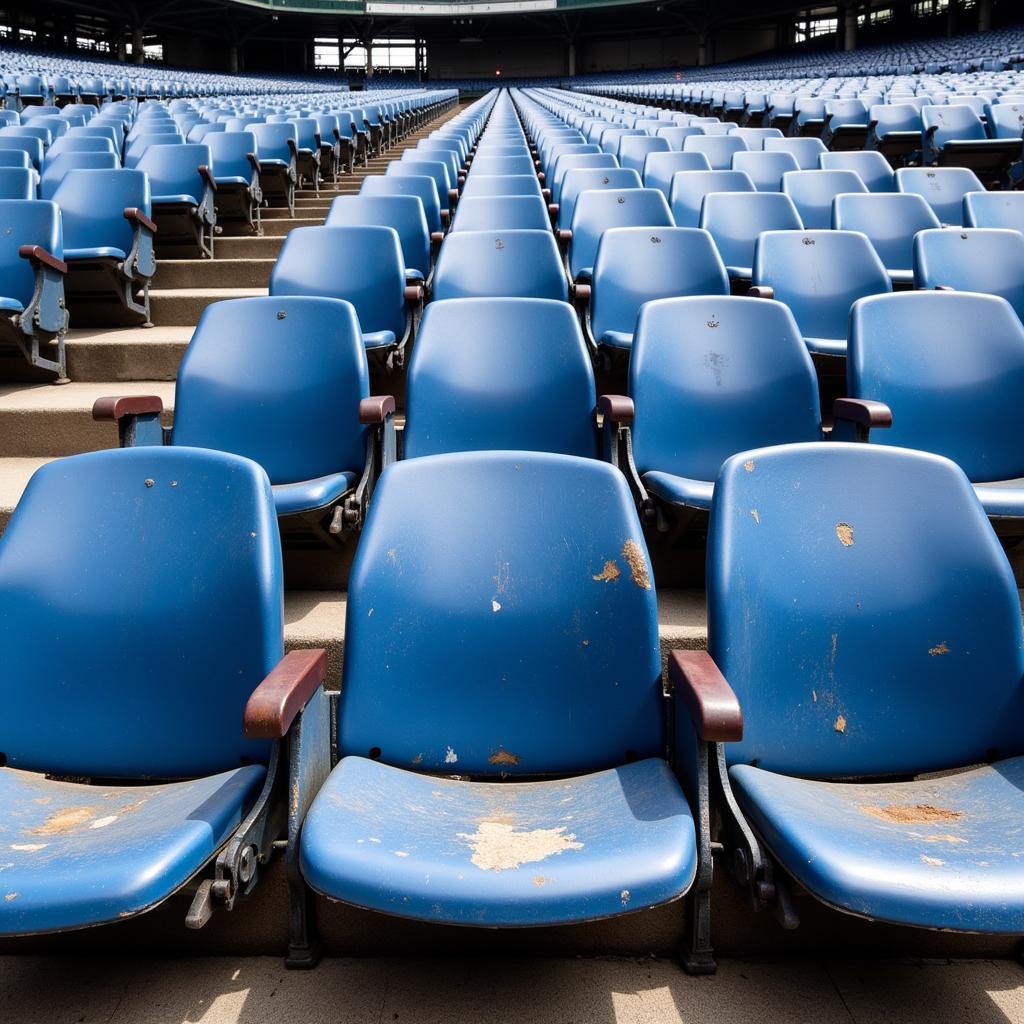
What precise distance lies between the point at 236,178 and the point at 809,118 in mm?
5729

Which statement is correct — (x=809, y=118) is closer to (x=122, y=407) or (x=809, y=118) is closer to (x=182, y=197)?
(x=182, y=197)

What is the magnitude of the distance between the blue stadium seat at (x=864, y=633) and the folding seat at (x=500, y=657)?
0.14m

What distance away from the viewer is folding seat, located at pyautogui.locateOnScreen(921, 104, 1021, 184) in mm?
5844

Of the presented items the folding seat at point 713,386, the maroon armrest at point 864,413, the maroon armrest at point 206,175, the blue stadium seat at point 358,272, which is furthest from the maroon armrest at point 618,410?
the maroon armrest at point 206,175

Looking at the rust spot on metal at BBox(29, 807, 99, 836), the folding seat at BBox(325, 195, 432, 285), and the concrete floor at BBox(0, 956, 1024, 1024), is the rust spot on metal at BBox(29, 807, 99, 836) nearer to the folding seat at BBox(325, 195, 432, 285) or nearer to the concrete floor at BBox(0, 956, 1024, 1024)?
the concrete floor at BBox(0, 956, 1024, 1024)

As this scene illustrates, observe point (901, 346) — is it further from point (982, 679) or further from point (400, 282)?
point (400, 282)

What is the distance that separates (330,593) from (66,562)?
73 centimetres

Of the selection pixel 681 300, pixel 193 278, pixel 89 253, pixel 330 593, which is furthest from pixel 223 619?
pixel 193 278

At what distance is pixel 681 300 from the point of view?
2.24 meters

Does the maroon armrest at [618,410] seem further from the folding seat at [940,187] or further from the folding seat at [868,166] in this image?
the folding seat at [868,166]

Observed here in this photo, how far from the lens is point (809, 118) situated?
27.0 feet

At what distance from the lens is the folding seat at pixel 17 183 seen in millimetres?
3736

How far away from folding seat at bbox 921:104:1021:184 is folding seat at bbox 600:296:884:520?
4685mm

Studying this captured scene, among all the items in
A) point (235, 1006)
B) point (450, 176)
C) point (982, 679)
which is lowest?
point (235, 1006)
